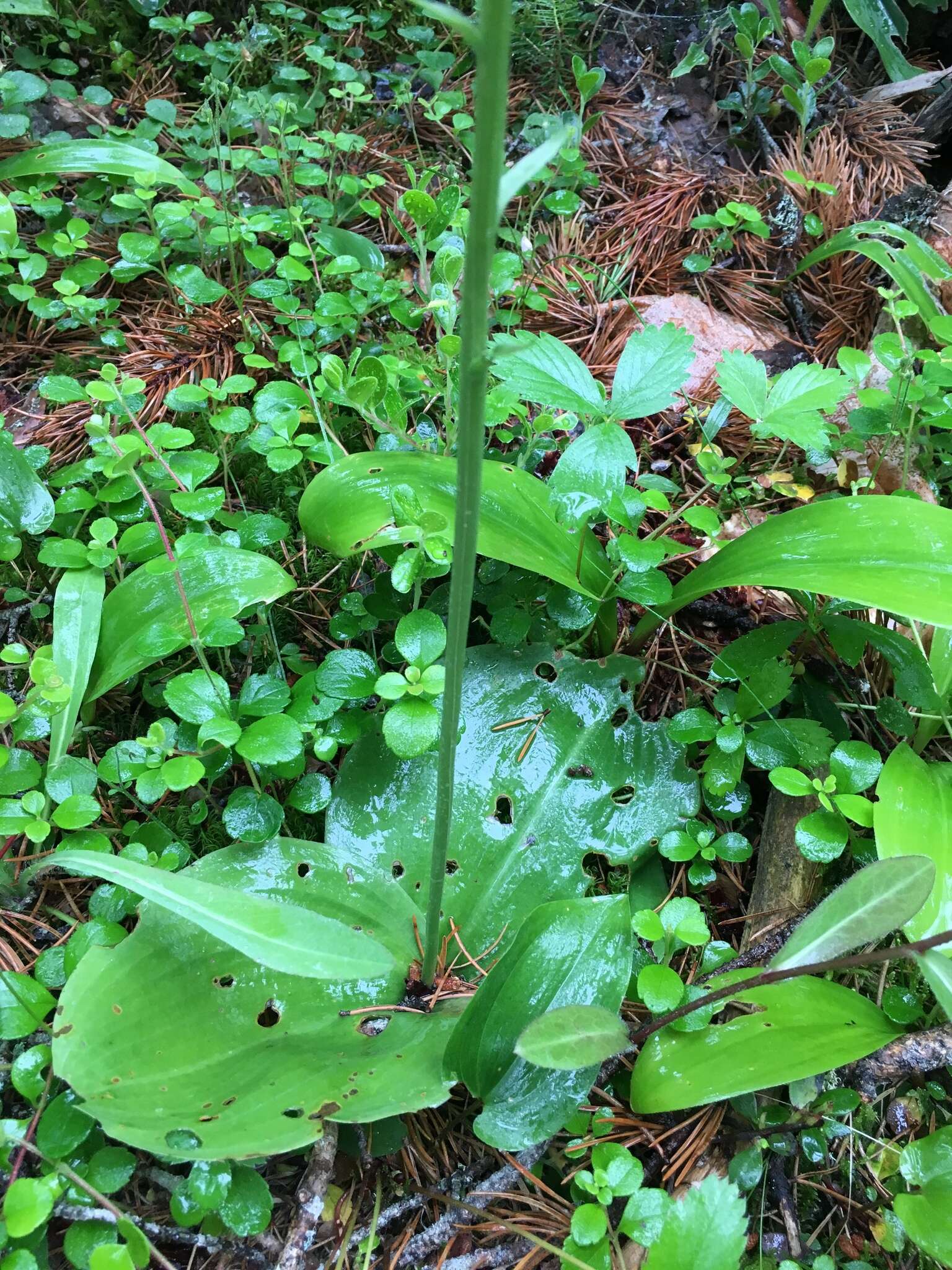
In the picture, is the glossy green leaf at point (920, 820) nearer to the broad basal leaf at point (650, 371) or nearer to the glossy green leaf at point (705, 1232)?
the glossy green leaf at point (705, 1232)

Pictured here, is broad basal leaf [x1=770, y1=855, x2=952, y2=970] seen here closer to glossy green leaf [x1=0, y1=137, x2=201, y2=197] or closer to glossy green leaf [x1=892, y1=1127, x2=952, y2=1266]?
glossy green leaf [x1=892, y1=1127, x2=952, y2=1266]

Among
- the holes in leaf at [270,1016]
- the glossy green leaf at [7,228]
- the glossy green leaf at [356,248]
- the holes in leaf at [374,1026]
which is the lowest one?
the holes in leaf at [374,1026]

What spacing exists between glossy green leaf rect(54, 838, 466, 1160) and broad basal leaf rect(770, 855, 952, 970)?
45 cm

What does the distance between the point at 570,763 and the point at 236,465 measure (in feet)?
3.10

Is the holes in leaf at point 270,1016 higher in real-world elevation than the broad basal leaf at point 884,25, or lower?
lower

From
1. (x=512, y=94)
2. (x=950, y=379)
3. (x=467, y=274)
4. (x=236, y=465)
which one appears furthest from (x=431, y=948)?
(x=512, y=94)

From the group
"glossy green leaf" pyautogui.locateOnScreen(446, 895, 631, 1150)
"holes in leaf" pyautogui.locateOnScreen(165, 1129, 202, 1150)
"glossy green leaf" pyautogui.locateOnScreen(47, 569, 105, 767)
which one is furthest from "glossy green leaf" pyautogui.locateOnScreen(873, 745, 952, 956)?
"glossy green leaf" pyautogui.locateOnScreen(47, 569, 105, 767)

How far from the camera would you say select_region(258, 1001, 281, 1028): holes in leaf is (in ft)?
3.41

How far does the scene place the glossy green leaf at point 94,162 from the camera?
194cm

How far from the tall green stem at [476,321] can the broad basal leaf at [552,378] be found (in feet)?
2.23

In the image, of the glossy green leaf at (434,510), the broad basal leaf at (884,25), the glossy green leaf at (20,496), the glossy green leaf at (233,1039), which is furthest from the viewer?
the broad basal leaf at (884,25)

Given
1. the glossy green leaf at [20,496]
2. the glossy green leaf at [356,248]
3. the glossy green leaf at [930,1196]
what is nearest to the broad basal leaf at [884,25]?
the glossy green leaf at [356,248]

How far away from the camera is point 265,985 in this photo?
3.43 feet

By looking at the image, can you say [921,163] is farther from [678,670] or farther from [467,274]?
[467,274]
